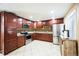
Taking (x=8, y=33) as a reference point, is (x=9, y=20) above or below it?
above

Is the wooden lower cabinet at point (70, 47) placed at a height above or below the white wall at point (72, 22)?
below

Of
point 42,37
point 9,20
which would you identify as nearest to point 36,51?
point 9,20

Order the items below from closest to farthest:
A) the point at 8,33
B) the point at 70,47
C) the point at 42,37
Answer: the point at 70,47 < the point at 8,33 < the point at 42,37

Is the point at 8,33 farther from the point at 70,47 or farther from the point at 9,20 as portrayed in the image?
the point at 70,47

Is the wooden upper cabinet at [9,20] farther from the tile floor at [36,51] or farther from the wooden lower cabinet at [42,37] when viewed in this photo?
the wooden lower cabinet at [42,37]

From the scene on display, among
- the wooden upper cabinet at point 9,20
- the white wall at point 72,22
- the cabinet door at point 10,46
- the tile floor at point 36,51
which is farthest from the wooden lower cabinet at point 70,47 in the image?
the wooden upper cabinet at point 9,20

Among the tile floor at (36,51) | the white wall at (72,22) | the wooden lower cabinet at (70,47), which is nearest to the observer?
the wooden lower cabinet at (70,47)

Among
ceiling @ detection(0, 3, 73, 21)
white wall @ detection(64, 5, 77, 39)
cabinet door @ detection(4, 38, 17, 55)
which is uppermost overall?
ceiling @ detection(0, 3, 73, 21)

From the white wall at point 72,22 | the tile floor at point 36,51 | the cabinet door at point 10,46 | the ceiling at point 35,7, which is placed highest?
the ceiling at point 35,7

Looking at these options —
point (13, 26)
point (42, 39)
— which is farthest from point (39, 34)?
point (13, 26)

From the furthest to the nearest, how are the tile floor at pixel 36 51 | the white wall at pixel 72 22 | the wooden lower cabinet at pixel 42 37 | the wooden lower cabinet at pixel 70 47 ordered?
the wooden lower cabinet at pixel 42 37, the tile floor at pixel 36 51, the white wall at pixel 72 22, the wooden lower cabinet at pixel 70 47

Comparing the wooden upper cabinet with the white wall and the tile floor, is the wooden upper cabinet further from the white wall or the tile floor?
the white wall

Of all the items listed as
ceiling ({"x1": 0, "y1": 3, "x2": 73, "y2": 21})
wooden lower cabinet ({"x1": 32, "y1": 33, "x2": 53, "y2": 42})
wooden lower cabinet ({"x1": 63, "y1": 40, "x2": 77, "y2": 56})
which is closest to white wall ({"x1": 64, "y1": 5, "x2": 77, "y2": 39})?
ceiling ({"x1": 0, "y1": 3, "x2": 73, "y2": 21})

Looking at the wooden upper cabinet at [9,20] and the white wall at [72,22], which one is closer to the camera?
the white wall at [72,22]
